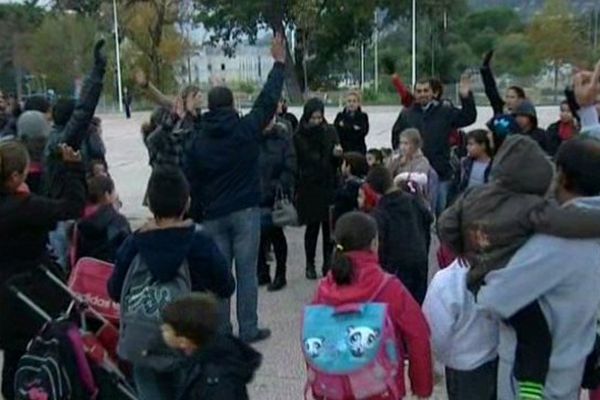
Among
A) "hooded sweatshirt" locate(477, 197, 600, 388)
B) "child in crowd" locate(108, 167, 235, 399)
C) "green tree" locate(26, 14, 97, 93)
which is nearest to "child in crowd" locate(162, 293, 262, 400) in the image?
"child in crowd" locate(108, 167, 235, 399)

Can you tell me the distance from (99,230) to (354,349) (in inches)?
83.0

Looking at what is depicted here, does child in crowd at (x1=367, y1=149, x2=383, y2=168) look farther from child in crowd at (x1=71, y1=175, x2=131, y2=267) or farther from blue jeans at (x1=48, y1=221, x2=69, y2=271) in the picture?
child in crowd at (x1=71, y1=175, x2=131, y2=267)

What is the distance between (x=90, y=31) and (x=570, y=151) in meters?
58.4

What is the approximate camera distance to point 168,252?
4.01 meters

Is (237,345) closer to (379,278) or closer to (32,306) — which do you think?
(379,278)

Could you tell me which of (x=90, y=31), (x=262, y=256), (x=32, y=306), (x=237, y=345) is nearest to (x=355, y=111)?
(x=262, y=256)

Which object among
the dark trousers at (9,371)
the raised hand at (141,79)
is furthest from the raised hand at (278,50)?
the dark trousers at (9,371)

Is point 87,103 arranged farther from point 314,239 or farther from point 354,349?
point 314,239

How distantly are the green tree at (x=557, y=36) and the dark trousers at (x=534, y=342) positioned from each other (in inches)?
2318

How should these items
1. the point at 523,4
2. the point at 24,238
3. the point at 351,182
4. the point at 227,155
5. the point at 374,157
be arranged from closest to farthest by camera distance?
the point at 24,238 → the point at 227,155 → the point at 351,182 → the point at 374,157 → the point at 523,4

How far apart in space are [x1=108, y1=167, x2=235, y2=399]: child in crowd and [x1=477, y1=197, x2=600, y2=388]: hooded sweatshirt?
1.29 m

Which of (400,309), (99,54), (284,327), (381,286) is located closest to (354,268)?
(381,286)

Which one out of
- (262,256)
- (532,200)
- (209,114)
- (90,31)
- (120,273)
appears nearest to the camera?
(532,200)

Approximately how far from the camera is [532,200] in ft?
10.8
